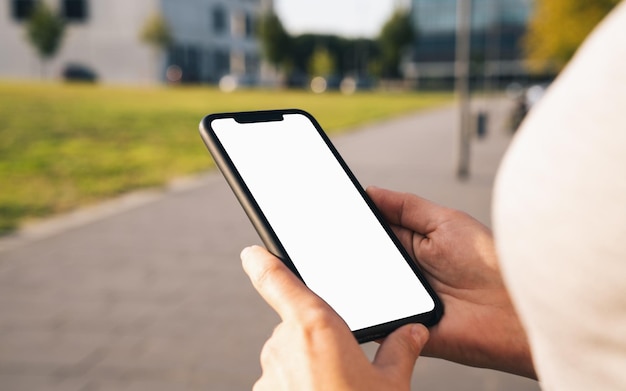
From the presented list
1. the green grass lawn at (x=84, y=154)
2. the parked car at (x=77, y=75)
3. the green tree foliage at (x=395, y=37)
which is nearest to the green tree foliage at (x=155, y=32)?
the parked car at (x=77, y=75)

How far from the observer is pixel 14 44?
67.5 metres

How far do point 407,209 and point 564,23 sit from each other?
2462cm

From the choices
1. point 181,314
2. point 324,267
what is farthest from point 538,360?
point 181,314

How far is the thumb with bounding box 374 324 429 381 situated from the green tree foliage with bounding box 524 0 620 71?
2180cm

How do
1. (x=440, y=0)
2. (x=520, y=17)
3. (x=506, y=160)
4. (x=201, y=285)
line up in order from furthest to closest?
1. (x=440, y=0)
2. (x=520, y=17)
3. (x=201, y=285)
4. (x=506, y=160)

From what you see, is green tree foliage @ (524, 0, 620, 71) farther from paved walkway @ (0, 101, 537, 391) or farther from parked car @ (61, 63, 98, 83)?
parked car @ (61, 63, 98, 83)

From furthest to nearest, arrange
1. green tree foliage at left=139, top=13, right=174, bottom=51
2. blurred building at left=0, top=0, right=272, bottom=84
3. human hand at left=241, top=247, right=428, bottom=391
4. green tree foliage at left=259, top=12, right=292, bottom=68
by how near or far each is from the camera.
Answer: green tree foliage at left=259, top=12, right=292, bottom=68, blurred building at left=0, top=0, right=272, bottom=84, green tree foliage at left=139, top=13, right=174, bottom=51, human hand at left=241, top=247, right=428, bottom=391

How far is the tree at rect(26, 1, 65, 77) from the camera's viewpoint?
193ft

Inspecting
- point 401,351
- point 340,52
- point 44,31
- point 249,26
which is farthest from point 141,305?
point 340,52

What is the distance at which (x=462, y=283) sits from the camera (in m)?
1.71

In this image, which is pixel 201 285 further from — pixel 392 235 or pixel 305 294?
pixel 305 294

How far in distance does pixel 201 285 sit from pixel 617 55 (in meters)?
A: 4.78

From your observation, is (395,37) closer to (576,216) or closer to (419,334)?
(419,334)

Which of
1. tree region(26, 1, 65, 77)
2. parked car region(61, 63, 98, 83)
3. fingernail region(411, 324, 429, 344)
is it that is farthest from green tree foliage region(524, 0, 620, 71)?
parked car region(61, 63, 98, 83)
